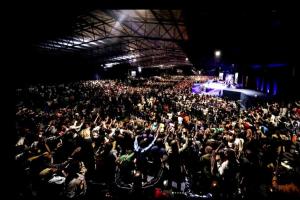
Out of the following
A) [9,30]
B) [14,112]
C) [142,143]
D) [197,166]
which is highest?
[9,30]

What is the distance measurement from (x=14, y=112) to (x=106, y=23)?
1024cm

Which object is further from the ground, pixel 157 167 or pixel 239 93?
pixel 239 93

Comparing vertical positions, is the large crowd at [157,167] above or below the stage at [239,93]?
below

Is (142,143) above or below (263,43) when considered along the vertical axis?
below

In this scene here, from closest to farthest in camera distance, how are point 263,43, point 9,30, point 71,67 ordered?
point 9,30 < point 263,43 < point 71,67

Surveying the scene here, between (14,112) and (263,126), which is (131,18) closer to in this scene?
(263,126)

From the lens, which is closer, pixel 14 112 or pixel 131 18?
pixel 14 112

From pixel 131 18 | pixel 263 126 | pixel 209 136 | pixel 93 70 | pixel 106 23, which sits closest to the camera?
pixel 209 136

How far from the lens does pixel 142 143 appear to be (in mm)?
5676

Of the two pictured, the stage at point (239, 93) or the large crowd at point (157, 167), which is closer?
the large crowd at point (157, 167)

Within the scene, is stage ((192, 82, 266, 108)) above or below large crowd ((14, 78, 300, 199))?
above

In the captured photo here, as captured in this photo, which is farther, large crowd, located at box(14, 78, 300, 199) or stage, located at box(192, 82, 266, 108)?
stage, located at box(192, 82, 266, 108)

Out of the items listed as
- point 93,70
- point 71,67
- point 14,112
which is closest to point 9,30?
point 14,112

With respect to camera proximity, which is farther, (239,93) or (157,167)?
(239,93)
